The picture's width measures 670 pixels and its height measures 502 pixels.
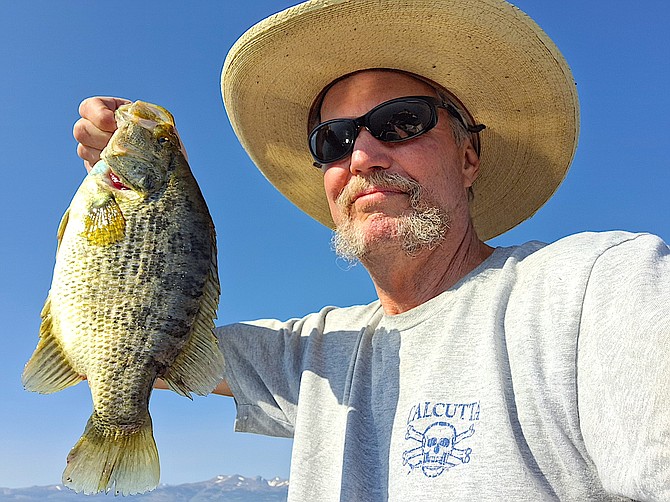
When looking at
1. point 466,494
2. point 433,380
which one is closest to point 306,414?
point 433,380

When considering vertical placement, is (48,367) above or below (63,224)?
below

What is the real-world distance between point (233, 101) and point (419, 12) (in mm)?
1201

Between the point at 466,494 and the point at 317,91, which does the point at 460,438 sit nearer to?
the point at 466,494

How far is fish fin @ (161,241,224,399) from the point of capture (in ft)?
8.41

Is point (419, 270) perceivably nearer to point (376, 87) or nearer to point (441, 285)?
point (441, 285)

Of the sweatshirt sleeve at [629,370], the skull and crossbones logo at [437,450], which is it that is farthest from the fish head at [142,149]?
the sweatshirt sleeve at [629,370]

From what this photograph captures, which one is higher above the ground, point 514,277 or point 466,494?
point 514,277

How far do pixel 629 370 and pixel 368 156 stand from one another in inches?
65.3

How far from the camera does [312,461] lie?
264cm

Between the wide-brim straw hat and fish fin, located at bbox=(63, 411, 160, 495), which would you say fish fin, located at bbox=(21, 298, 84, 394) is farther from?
the wide-brim straw hat

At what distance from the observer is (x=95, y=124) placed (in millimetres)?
2836

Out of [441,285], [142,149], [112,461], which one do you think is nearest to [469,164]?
[441,285]

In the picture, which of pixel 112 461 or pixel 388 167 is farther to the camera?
pixel 388 167

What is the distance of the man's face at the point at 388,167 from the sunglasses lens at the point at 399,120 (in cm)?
3
